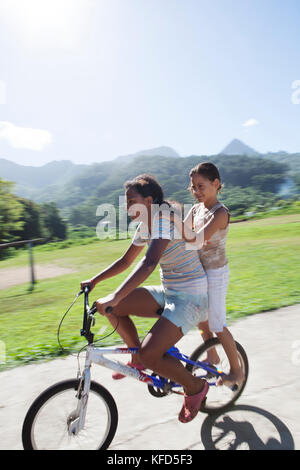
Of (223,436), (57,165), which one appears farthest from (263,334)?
(57,165)

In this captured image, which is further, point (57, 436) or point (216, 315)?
point (216, 315)

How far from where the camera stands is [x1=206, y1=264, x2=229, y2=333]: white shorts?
2.56m

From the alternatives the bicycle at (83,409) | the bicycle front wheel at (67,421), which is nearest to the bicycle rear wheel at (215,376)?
the bicycle at (83,409)

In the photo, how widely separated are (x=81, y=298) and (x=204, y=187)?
4594mm

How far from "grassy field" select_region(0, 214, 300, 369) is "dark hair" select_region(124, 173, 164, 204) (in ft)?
7.39

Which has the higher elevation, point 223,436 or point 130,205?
point 130,205

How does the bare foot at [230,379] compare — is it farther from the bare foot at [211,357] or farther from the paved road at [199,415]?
the paved road at [199,415]

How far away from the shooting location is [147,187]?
239 cm

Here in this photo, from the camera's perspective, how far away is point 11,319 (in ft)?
18.7

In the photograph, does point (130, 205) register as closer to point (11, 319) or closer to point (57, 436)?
point (57, 436)

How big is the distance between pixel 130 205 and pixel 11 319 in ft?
13.5

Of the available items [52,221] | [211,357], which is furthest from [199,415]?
[52,221]

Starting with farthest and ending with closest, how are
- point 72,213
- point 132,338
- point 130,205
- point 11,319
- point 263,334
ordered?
1. point 72,213
2. point 11,319
3. point 263,334
4. point 132,338
5. point 130,205

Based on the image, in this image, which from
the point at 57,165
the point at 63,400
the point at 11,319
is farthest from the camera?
the point at 57,165
